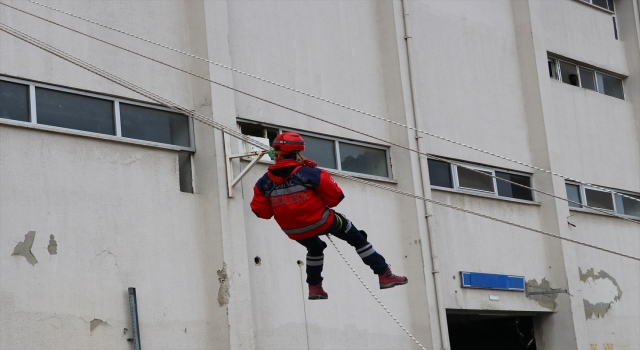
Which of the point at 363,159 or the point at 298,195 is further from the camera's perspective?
the point at 363,159

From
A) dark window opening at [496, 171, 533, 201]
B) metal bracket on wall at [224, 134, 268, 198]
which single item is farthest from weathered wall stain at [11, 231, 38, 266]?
dark window opening at [496, 171, 533, 201]

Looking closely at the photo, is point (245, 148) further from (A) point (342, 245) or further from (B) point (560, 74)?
(B) point (560, 74)

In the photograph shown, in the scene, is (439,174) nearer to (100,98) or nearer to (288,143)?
(100,98)

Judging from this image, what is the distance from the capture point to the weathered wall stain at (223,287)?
Result: 40.5 ft

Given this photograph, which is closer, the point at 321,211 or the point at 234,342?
the point at 321,211

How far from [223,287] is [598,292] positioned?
29.0 ft

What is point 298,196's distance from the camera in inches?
359

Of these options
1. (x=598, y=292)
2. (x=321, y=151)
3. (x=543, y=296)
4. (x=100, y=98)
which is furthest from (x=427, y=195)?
(x=100, y=98)

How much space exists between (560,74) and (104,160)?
1105cm

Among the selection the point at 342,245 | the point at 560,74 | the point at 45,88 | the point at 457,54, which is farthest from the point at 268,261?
the point at 560,74

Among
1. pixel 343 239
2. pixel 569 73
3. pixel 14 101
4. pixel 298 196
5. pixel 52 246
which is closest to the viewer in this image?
pixel 298 196

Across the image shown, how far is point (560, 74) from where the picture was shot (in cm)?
1989

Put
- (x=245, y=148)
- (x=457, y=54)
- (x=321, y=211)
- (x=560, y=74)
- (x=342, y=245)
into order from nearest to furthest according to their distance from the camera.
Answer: (x=321, y=211)
(x=245, y=148)
(x=342, y=245)
(x=457, y=54)
(x=560, y=74)

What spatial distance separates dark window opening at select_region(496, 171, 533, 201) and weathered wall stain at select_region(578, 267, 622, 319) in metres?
1.70
